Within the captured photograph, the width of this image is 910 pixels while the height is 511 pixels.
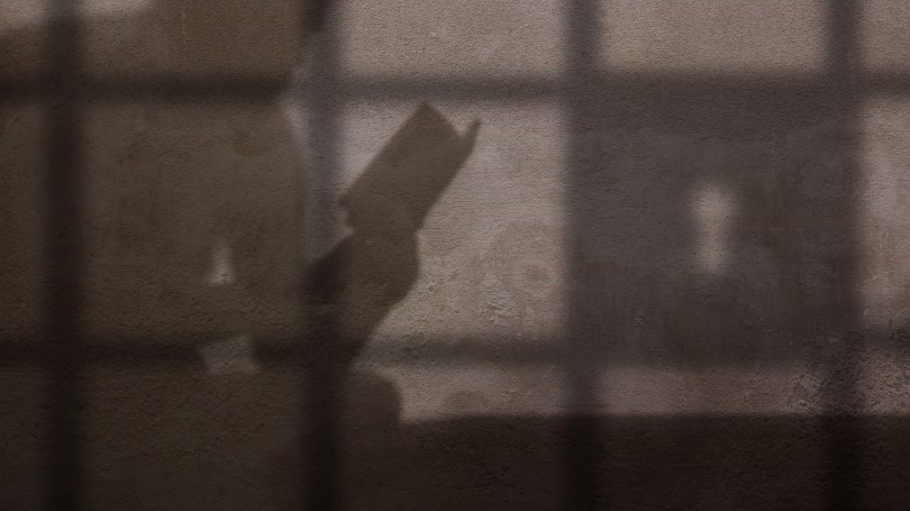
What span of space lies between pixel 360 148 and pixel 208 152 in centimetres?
61

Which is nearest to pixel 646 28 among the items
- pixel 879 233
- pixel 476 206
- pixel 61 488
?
pixel 476 206

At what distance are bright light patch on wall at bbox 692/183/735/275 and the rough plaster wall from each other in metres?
0.01

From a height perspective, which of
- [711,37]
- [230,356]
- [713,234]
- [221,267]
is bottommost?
[230,356]

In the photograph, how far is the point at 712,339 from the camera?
291 centimetres

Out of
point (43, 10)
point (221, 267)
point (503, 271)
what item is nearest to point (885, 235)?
point (503, 271)

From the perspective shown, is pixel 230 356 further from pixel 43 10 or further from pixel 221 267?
pixel 43 10

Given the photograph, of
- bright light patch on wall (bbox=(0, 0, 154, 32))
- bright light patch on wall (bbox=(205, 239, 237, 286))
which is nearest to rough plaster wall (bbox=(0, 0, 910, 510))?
bright light patch on wall (bbox=(205, 239, 237, 286))

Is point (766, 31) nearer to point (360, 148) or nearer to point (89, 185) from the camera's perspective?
point (360, 148)

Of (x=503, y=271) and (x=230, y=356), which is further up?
(x=503, y=271)

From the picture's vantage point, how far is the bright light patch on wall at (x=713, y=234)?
2.92m

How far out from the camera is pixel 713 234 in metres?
2.92

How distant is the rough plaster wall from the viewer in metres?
2.91

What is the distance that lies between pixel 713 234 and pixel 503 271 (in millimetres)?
842

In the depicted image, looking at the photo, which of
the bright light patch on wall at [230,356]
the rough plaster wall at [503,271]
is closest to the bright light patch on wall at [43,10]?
the rough plaster wall at [503,271]
